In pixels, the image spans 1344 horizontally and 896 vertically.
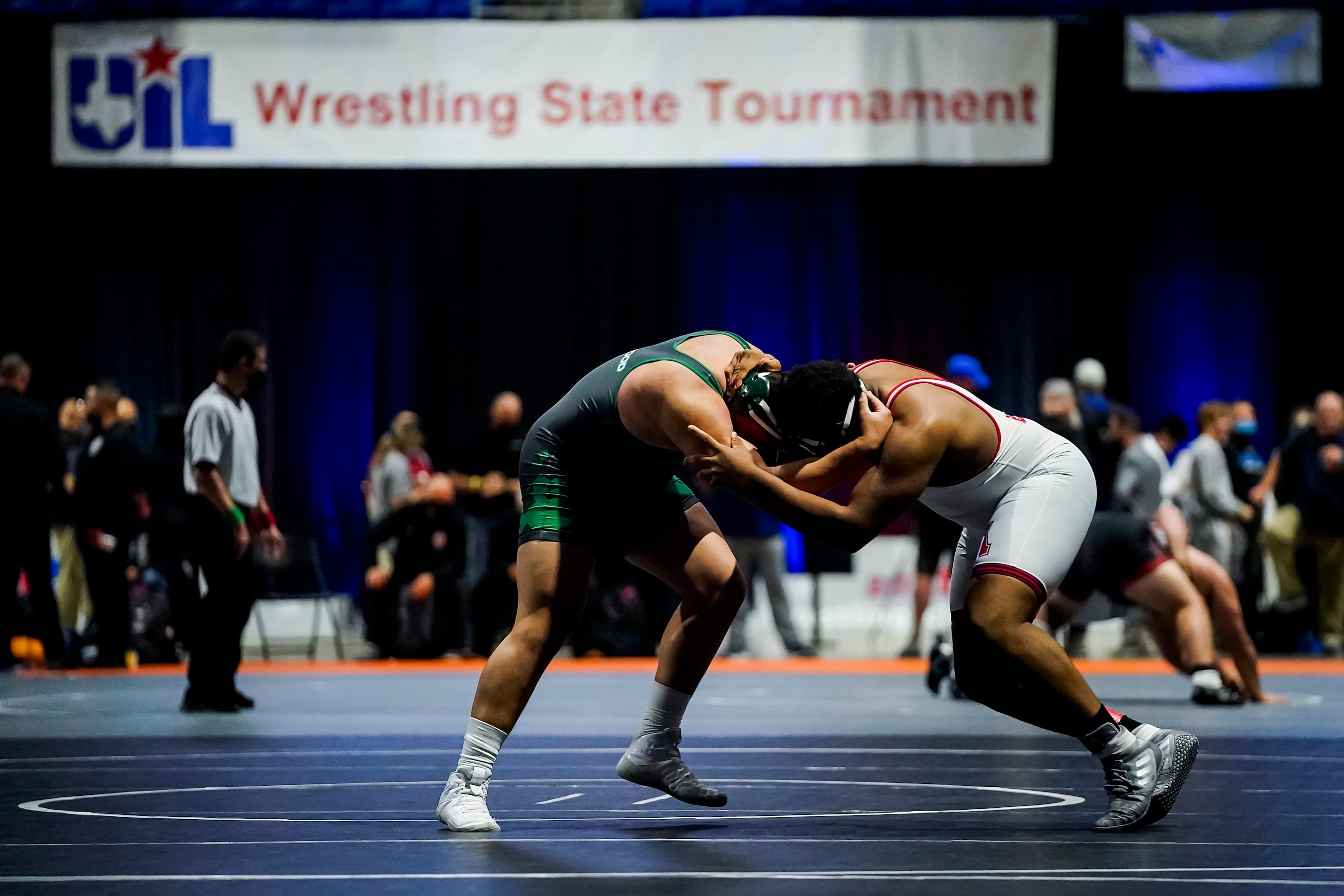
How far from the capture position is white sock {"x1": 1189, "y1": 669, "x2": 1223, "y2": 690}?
789cm

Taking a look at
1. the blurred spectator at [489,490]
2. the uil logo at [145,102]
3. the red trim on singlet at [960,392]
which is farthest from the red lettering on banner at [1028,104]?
the red trim on singlet at [960,392]

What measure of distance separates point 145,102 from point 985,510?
924 cm

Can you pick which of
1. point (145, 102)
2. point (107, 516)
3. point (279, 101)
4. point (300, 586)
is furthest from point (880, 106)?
point (107, 516)

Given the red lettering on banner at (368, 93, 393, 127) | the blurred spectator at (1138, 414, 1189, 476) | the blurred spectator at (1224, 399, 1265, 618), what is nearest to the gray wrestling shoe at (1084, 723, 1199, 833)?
the blurred spectator at (1138, 414, 1189, 476)

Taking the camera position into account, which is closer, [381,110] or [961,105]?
[961,105]

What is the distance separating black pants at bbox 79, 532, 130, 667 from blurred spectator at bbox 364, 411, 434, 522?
2048mm

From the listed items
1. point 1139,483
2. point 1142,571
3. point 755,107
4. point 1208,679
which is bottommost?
point 1208,679

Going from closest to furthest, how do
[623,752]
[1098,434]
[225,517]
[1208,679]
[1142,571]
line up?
[623,752] → [225,517] → [1142,571] → [1208,679] → [1098,434]

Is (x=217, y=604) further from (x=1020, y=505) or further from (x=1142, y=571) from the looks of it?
(x=1020, y=505)

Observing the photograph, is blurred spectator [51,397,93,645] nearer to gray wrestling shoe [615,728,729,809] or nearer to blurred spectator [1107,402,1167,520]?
blurred spectator [1107,402,1167,520]

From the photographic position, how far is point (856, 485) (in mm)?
4102

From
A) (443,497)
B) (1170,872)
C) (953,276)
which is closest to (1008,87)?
(953,276)

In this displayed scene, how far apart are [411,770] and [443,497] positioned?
5985 millimetres

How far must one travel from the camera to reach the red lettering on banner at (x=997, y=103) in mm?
11992
